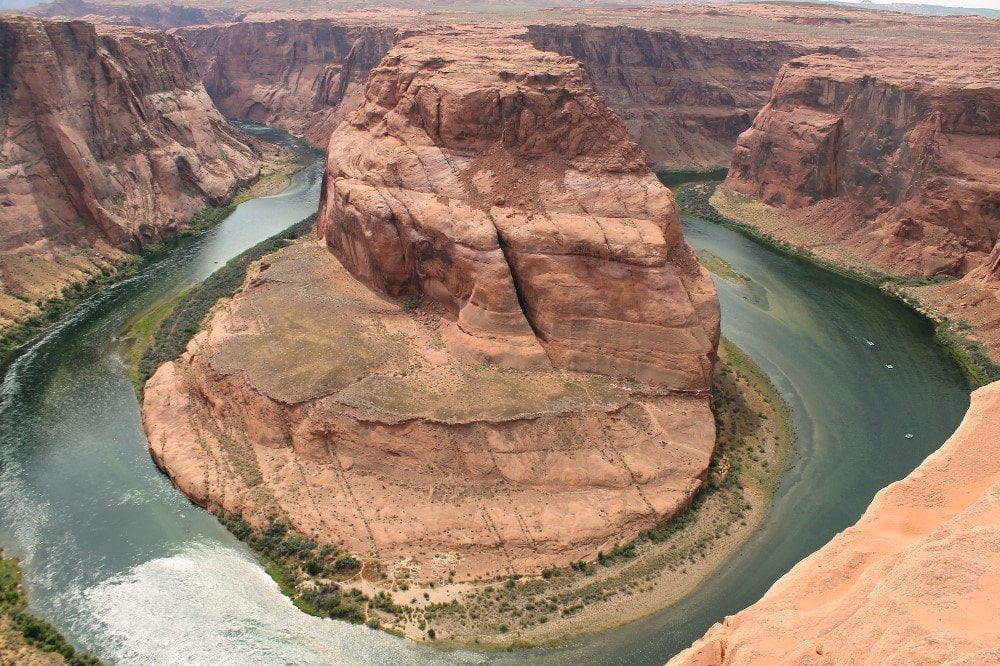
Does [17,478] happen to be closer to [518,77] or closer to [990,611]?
[518,77]

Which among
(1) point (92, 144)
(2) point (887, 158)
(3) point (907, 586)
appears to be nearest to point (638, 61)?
(2) point (887, 158)

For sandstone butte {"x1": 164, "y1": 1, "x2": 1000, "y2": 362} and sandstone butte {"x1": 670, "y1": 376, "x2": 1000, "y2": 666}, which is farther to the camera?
sandstone butte {"x1": 164, "y1": 1, "x2": 1000, "y2": 362}

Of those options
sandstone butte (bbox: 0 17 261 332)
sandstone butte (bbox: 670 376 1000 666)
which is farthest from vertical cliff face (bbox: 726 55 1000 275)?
sandstone butte (bbox: 0 17 261 332)

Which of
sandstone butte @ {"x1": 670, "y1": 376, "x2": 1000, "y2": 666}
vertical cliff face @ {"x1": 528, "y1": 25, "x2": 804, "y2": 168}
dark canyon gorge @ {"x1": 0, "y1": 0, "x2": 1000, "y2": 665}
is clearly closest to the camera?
sandstone butte @ {"x1": 670, "y1": 376, "x2": 1000, "y2": 666}

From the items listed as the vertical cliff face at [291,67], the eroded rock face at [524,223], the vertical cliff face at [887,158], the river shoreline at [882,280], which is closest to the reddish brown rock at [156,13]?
the vertical cliff face at [291,67]

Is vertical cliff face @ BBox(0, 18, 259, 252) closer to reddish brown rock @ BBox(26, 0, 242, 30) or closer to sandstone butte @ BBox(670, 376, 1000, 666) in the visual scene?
sandstone butte @ BBox(670, 376, 1000, 666)

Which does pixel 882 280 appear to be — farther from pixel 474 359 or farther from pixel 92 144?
pixel 92 144

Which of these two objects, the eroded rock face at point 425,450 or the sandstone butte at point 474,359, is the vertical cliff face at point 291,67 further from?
the eroded rock face at point 425,450
